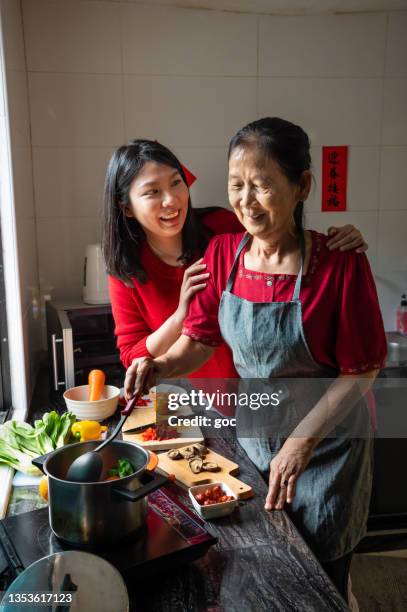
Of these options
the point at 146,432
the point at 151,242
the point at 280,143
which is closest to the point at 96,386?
the point at 146,432

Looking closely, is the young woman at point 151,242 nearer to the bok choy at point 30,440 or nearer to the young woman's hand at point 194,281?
the young woman's hand at point 194,281

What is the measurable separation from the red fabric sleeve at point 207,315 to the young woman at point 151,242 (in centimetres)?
7

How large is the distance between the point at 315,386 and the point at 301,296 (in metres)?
0.20

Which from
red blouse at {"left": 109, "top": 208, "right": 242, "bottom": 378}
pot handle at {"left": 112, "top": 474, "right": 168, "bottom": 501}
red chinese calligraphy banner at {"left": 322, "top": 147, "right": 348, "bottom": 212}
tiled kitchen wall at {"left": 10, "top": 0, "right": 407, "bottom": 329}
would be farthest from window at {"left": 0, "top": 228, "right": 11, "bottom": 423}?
red chinese calligraphy banner at {"left": 322, "top": 147, "right": 348, "bottom": 212}

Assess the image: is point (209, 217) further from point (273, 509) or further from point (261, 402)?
point (273, 509)

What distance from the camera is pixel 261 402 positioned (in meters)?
1.22

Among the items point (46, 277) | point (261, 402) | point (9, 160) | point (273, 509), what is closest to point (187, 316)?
point (261, 402)

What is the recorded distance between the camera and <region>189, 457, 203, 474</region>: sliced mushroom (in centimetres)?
112

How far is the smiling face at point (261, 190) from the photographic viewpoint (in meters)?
0.98

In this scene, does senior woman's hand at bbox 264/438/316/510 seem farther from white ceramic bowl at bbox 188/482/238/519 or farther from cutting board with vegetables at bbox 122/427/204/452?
cutting board with vegetables at bbox 122/427/204/452

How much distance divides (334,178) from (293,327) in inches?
56.3

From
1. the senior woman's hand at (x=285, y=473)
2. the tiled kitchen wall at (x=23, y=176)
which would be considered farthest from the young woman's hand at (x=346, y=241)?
the tiled kitchen wall at (x=23, y=176)

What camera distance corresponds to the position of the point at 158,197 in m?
1.43

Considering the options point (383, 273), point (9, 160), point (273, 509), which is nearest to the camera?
point (273, 509)
